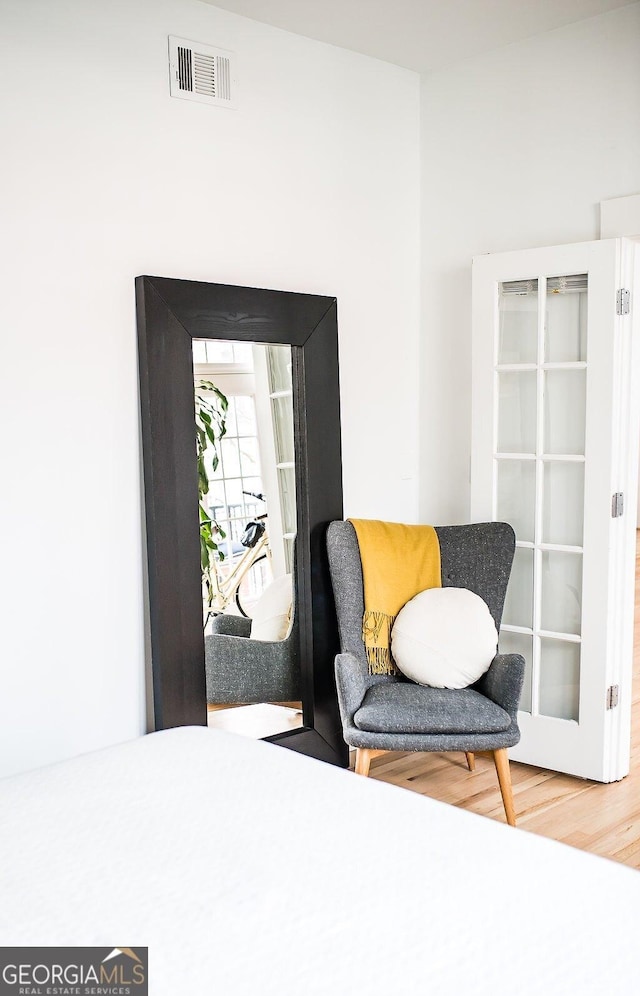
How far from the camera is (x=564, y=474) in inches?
137

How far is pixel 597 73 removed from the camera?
3.32m

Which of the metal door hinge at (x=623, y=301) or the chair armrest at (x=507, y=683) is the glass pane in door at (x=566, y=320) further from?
the chair armrest at (x=507, y=683)

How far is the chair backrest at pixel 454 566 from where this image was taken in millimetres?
3307

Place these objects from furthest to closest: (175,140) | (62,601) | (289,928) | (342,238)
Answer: (342,238)
(175,140)
(62,601)
(289,928)

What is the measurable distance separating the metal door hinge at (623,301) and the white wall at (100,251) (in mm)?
1065

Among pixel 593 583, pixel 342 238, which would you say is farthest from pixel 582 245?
pixel 593 583

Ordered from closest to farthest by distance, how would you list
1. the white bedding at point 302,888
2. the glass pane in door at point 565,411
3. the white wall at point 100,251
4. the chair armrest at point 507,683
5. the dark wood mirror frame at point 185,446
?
the white bedding at point 302,888, the white wall at point 100,251, the dark wood mirror frame at point 185,446, the chair armrest at point 507,683, the glass pane in door at point 565,411

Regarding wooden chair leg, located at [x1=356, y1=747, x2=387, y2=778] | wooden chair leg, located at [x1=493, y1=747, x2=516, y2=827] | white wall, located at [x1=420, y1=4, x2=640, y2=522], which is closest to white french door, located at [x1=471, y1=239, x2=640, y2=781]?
white wall, located at [x1=420, y1=4, x2=640, y2=522]

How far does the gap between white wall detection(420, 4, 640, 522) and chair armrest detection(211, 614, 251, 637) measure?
111cm

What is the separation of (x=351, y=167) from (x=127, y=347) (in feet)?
4.16

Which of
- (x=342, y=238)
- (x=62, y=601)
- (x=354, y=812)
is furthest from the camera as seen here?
(x=342, y=238)

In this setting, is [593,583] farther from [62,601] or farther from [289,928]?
[289,928]

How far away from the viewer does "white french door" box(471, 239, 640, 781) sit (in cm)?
331

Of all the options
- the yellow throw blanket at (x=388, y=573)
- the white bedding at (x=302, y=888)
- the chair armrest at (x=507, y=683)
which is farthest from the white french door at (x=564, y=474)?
the white bedding at (x=302, y=888)
